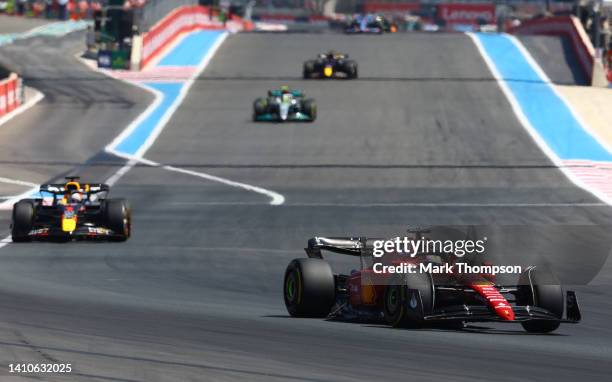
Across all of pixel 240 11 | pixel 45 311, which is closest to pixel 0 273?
pixel 45 311

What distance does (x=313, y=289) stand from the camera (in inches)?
596

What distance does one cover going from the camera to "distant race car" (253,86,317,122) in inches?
1890

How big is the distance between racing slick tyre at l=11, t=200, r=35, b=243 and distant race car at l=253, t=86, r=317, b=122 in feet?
76.8

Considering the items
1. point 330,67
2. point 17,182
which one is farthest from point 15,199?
point 330,67

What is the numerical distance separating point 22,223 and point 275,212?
7593 mm

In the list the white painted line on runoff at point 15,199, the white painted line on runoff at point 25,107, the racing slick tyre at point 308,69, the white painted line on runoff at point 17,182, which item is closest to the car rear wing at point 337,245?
the white painted line on runoff at point 15,199

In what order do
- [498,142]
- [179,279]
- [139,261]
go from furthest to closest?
[498,142] < [139,261] < [179,279]

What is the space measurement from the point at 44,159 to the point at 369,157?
31.5ft

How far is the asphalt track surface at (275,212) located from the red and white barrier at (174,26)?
291 centimetres

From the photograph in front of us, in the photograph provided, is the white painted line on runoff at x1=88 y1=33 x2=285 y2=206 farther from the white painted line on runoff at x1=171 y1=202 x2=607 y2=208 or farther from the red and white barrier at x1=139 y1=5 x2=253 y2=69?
the red and white barrier at x1=139 y1=5 x2=253 y2=69

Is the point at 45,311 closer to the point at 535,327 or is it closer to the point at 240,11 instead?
the point at 535,327

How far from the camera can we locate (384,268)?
14164mm

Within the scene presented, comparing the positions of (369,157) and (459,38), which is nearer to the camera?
(369,157)

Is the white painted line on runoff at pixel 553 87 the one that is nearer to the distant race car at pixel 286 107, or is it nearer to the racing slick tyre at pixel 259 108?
the distant race car at pixel 286 107
